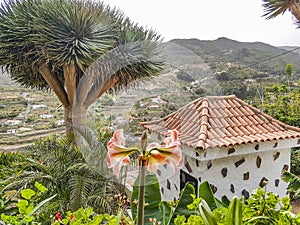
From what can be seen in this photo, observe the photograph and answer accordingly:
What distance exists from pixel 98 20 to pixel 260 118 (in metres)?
0.95

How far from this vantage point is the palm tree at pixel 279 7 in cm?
129

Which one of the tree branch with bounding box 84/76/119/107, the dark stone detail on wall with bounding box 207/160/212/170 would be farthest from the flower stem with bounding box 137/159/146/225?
the dark stone detail on wall with bounding box 207/160/212/170

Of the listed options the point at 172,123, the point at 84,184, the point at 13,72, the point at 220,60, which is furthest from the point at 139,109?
the point at 13,72

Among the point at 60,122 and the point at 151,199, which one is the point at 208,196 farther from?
the point at 60,122

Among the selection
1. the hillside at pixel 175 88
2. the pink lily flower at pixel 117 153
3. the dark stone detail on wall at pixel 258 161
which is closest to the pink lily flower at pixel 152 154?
the pink lily flower at pixel 117 153

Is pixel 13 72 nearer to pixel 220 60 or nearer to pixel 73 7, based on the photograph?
pixel 73 7

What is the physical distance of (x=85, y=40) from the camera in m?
1.48

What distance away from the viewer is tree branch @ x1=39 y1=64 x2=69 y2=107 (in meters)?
1.75

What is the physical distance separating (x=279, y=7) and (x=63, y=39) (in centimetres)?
110

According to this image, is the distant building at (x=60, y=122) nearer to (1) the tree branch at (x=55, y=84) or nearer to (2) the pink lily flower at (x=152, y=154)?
(1) the tree branch at (x=55, y=84)

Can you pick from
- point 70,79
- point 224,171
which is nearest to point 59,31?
point 70,79

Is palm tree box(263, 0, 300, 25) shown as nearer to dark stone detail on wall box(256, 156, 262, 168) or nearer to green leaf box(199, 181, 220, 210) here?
dark stone detail on wall box(256, 156, 262, 168)

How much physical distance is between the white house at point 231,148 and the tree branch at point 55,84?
0.94 m

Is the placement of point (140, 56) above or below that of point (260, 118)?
above
